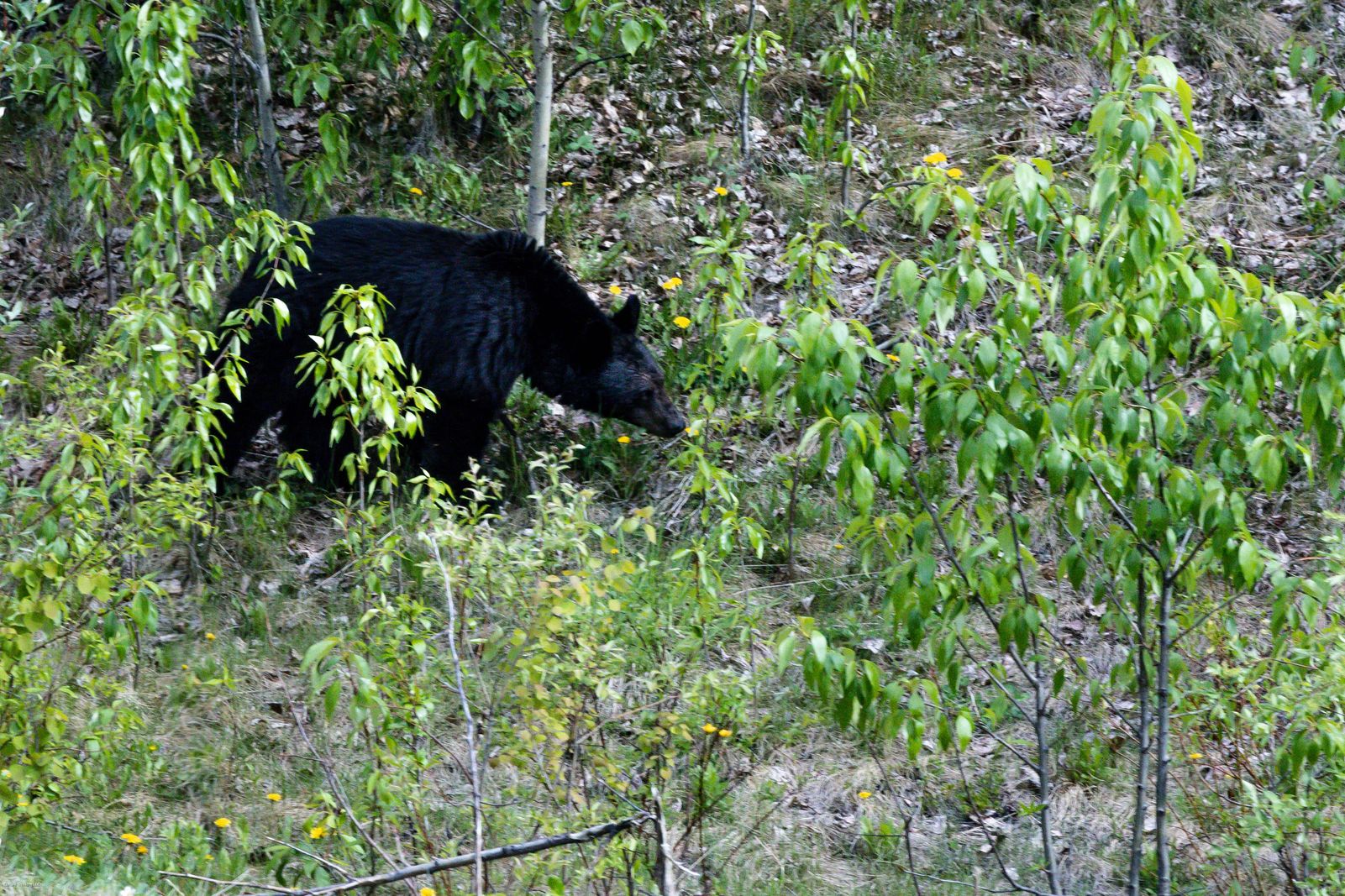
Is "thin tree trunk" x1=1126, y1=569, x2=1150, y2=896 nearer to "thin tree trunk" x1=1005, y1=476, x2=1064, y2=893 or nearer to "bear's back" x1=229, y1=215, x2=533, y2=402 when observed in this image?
"thin tree trunk" x1=1005, y1=476, x2=1064, y2=893

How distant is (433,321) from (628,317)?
4.17 feet

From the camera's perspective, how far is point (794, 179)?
9.56 metres

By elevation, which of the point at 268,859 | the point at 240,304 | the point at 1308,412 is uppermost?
the point at 1308,412

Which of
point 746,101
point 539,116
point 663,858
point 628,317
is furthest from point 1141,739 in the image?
point 746,101

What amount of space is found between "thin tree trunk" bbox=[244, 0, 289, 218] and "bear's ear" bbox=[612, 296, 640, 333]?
238cm

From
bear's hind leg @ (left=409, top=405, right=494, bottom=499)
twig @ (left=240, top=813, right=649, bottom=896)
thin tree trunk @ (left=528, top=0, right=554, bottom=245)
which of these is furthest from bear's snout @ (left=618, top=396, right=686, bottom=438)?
twig @ (left=240, top=813, right=649, bottom=896)

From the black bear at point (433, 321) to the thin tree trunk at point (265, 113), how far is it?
A: 104cm

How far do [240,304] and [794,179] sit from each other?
427 centimetres

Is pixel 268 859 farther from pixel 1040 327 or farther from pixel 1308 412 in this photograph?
pixel 1040 327

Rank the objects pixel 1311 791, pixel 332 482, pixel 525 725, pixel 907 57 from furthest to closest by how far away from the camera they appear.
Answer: pixel 907 57
pixel 332 482
pixel 1311 791
pixel 525 725

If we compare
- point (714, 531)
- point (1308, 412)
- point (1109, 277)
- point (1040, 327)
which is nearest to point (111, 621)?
point (714, 531)

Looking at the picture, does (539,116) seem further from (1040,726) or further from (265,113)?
(1040,726)

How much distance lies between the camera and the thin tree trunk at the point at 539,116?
7.69m

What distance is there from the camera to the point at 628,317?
26.7 ft
